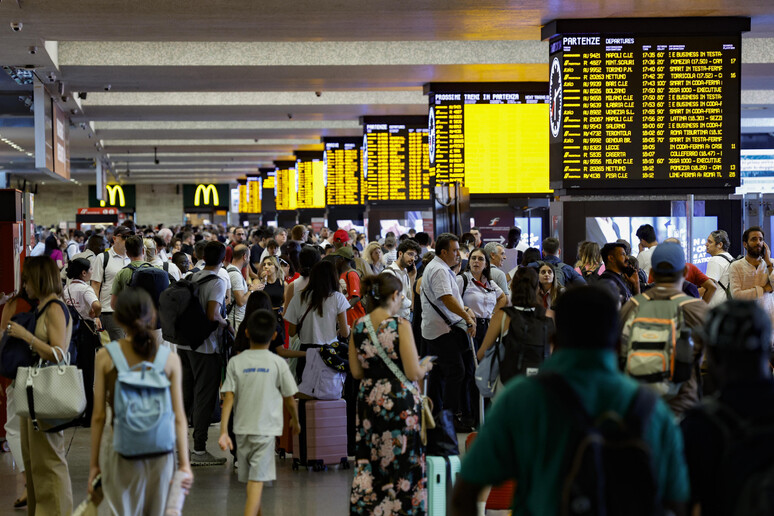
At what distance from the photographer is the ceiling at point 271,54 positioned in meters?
10.0

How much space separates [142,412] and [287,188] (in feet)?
92.3

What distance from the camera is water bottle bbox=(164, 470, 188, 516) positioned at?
4.19 m

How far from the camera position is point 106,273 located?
380 inches

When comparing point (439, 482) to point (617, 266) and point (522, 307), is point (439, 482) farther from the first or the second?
point (617, 266)

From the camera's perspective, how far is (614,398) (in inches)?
101

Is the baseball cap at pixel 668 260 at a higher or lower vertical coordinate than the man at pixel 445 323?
higher

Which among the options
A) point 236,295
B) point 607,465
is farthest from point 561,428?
point 236,295

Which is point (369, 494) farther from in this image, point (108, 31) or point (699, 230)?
point (108, 31)

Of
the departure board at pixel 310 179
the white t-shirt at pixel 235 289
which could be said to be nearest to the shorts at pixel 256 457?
the white t-shirt at pixel 235 289

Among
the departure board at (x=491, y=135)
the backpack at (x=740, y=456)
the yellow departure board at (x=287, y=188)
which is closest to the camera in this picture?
the backpack at (x=740, y=456)

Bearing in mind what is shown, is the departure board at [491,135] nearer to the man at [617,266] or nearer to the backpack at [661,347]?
the man at [617,266]

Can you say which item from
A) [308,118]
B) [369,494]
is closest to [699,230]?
[369,494]

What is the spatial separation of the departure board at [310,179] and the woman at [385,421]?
71.8 feet

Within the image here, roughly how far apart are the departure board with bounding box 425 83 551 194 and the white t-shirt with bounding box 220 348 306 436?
9964mm
